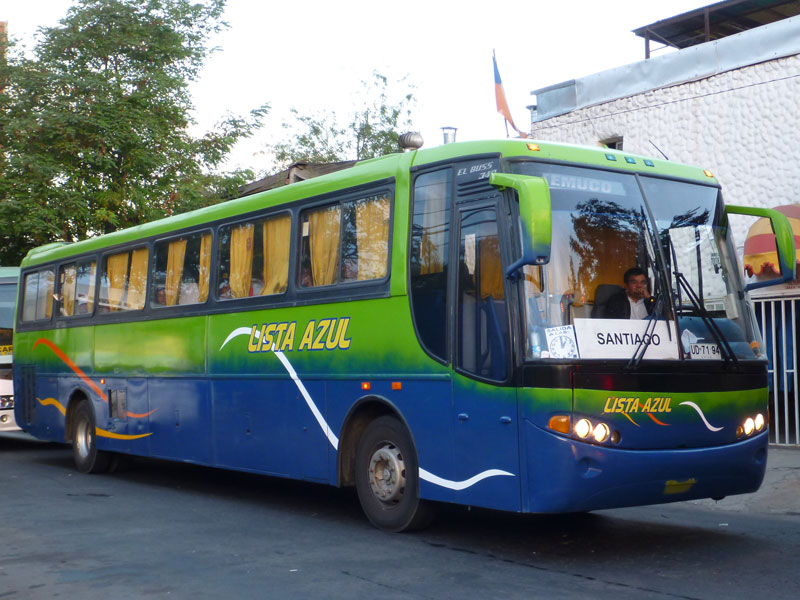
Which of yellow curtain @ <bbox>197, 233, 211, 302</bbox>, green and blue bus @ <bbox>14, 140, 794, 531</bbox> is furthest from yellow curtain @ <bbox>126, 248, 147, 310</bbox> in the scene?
green and blue bus @ <bbox>14, 140, 794, 531</bbox>

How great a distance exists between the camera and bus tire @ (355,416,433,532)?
332 inches

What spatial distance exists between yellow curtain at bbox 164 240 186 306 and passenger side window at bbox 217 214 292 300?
1.05 meters

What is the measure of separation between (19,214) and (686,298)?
19006 mm

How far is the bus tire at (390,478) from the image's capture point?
8430 millimetres

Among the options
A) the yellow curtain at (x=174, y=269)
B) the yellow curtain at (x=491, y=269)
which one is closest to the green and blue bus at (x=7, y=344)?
the yellow curtain at (x=174, y=269)

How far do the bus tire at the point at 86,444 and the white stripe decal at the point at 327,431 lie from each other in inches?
160

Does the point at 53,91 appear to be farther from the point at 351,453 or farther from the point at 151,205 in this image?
the point at 351,453

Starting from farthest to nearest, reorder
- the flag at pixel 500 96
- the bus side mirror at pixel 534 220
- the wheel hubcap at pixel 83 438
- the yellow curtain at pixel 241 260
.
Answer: the flag at pixel 500 96
the wheel hubcap at pixel 83 438
the yellow curtain at pixel 241 260
the bus side mirror at pixel 534 220

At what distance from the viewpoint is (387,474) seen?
28.5ft

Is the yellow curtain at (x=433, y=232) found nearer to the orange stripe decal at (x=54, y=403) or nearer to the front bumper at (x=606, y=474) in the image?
the front bumper at (x=606, y=474)

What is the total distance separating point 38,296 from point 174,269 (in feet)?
16.4

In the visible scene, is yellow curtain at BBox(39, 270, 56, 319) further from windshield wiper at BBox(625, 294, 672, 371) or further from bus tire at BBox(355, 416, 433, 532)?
windshield wiper at BBox(625, 294, 672, 371)

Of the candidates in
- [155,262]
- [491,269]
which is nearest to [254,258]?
[155,262]

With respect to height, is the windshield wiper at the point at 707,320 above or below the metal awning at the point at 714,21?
below
